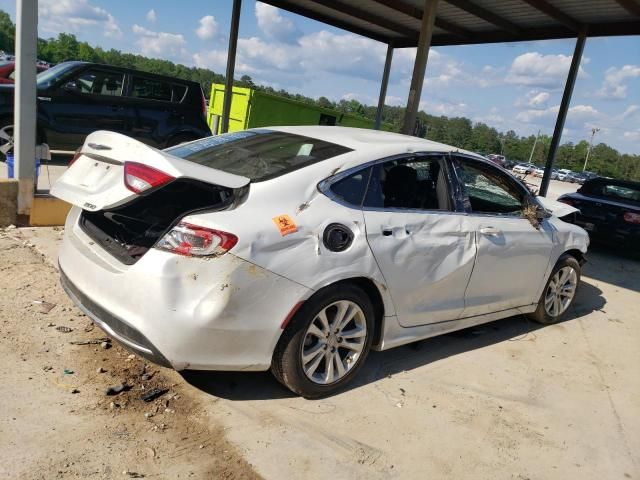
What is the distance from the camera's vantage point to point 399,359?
4.02 m

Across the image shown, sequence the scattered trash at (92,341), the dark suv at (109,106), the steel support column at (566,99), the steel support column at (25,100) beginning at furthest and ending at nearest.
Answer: the steel support column at (566,99) → the dark suv at (109,106) → the steel support column at (25,100) → the scattered trash at (92,341)

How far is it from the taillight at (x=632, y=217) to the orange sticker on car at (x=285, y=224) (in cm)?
789

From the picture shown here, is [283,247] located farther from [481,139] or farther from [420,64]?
[481,139]

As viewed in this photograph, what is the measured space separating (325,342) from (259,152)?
1296 mm

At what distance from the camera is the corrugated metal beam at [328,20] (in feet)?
36.4

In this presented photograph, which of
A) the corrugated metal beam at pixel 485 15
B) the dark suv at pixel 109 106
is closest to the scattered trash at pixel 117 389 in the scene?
the dark suv at pixel 109 106

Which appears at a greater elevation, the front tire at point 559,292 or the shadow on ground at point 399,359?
the front tire at point 559,292

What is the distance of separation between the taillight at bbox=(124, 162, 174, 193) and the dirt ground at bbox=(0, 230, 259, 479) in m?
1.19

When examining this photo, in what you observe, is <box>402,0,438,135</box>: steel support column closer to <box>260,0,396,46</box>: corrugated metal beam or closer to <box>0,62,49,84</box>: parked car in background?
<box>260,0,396,46</box>: corrugated metal beam

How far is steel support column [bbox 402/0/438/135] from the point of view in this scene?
8352 mm

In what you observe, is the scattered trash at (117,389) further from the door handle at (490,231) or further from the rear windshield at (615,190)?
the rear windshield at (615,190)

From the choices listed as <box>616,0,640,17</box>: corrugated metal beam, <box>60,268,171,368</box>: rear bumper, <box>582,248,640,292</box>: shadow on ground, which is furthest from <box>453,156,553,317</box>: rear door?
<box>616,0,640,17</box>: corrugated metal beam

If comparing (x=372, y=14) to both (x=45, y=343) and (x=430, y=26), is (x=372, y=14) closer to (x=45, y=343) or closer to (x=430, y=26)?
(x=430, y=26)

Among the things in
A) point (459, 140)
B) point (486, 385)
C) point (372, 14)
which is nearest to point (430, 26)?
point (372, 14)
